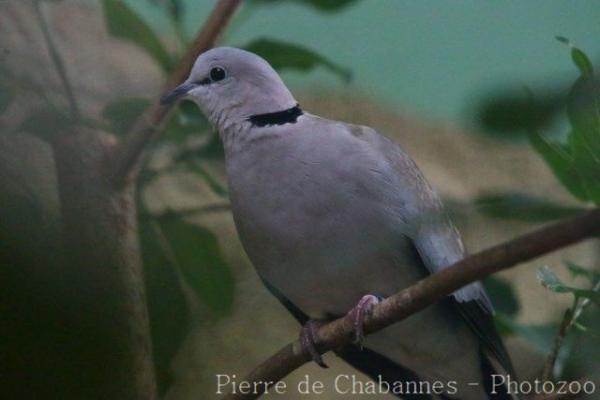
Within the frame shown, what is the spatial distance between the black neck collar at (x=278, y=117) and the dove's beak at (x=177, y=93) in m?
0.08

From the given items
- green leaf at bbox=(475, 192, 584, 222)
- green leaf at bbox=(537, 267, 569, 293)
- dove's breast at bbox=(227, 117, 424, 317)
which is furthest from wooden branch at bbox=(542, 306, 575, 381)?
green leaf at bbox=(475, 192, 584, 222)

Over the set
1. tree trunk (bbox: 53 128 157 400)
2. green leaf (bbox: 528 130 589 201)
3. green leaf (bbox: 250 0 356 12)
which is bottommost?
tree trunk (bbox: 53 128 157 400)

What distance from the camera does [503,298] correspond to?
44.7 inches

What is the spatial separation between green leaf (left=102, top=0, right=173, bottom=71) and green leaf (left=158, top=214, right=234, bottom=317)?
21cm

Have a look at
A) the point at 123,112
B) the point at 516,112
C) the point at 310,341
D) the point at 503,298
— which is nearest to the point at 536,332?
the point at 503,298

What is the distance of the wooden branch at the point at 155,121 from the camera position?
98cm

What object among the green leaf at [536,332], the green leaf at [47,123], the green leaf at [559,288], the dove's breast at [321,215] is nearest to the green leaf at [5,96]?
the green leaf at [47,123]

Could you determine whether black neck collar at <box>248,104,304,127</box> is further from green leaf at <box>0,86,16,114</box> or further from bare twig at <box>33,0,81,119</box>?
green leaf at <box>0,86,16,114</box>

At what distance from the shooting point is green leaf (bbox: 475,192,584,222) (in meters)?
0.40

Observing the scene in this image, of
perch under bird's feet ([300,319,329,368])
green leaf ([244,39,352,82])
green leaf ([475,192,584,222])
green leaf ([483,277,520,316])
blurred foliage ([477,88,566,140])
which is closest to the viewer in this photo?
blurred foliage ([477,88,566,140])

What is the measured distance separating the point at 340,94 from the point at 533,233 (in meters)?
0.64

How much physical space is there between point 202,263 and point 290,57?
0.90 feet

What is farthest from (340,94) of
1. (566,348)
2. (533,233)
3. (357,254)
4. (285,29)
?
(533,233)

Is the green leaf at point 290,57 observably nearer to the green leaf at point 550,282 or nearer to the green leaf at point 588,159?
the green leaf at point 550,282
